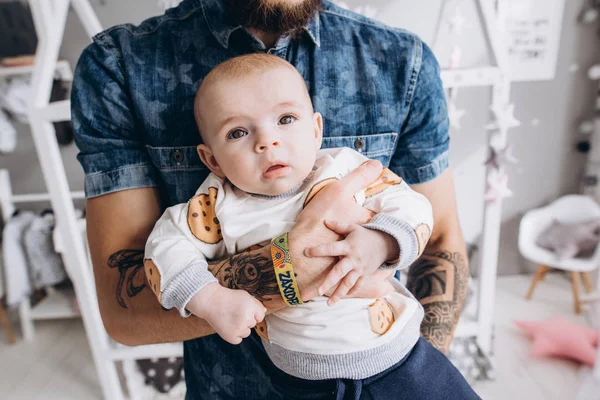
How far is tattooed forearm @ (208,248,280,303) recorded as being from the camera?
73 centimetres

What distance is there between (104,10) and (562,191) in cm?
346

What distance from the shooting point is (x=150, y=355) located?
2.11m

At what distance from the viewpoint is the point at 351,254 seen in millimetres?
684

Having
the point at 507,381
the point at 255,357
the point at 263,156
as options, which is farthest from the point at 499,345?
the point at 263,156

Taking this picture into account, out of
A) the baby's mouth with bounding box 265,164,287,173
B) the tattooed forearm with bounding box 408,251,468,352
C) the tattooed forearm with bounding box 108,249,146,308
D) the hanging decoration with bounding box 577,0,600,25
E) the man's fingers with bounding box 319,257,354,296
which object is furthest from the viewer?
the hanging decoration with bounding box 577,0,600,25

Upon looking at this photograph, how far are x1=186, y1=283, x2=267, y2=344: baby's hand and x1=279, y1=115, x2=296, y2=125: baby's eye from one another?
0.33m

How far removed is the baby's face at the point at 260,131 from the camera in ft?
2.53

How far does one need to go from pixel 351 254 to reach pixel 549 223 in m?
2.88

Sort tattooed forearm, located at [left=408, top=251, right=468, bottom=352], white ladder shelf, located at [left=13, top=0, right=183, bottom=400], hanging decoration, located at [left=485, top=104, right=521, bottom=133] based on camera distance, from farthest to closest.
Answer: hanging decoration, located at [left=485, top=104, right=521, bottom=133]
white ladder shelf, located at [left=13, top=0, right=183, bottom=400]
tattooed forearm, located at [left=408, top=251, right=468, bottom=352]

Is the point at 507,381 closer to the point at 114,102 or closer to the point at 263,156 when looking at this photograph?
the point at 263,156

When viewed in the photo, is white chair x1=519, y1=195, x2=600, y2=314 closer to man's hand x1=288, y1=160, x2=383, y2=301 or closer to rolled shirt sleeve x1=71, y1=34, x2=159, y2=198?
man's hand x1=288, y1=160, x2=383, y2=301

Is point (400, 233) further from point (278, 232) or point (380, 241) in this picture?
point (278, 232)

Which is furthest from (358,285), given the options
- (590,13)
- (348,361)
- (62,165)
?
(590,13)

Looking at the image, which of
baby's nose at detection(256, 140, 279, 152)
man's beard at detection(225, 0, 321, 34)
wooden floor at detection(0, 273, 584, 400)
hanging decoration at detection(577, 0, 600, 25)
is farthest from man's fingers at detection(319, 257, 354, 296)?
hanging decoration at detection(577, 0, 600, 25)
